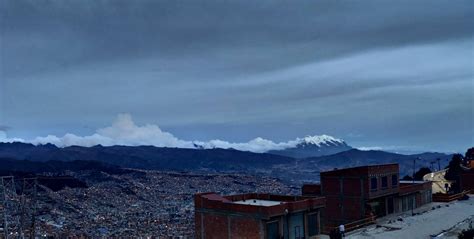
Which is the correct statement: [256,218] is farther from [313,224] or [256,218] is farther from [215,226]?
[313,224]

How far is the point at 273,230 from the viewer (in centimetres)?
3494

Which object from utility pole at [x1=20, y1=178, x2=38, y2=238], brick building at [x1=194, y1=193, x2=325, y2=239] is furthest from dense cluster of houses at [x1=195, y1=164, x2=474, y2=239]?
utility pole at [x1=20, y1=178, x2=38, y2=238]

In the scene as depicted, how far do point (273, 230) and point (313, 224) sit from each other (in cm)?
542

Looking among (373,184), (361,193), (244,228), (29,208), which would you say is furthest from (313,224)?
(29,208)

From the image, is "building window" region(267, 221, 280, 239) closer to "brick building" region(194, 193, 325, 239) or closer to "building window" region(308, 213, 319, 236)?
"brick building" region(194, 193, 325, 239)

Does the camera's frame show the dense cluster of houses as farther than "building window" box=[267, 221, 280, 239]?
Yes

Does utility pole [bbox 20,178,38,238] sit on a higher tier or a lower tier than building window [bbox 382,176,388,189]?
lower

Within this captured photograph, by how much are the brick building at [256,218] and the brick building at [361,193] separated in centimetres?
940

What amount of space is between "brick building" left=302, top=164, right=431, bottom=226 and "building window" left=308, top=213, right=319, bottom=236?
842 cm

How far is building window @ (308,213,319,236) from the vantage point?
38.5m

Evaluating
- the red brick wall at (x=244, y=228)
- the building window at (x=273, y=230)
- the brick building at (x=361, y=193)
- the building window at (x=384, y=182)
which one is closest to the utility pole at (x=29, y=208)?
the red brick wall at (x=244, y=228)

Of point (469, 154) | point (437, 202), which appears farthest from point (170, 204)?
point (437, 202)

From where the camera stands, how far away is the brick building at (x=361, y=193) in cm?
4700

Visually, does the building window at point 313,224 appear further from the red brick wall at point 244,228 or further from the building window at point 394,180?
the building window at point 394,180
